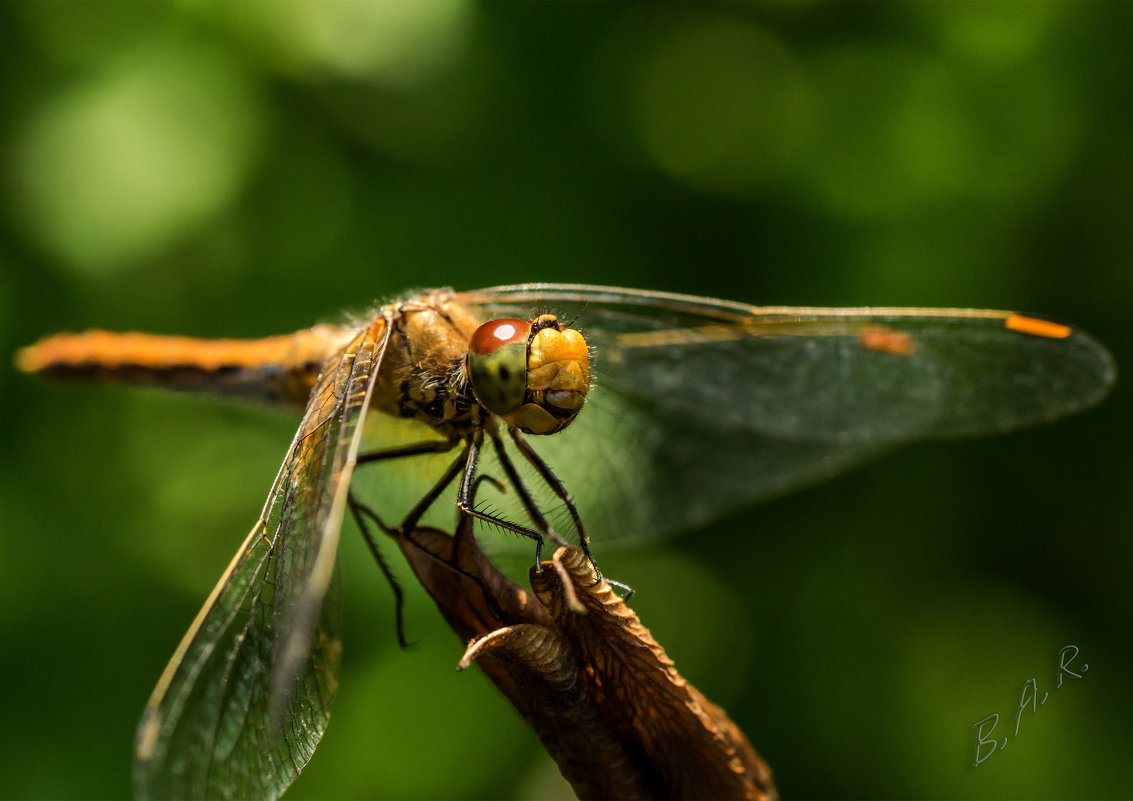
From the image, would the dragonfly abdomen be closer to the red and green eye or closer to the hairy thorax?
the hairy thorax

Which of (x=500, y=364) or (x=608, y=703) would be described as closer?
(x=608, y=703)

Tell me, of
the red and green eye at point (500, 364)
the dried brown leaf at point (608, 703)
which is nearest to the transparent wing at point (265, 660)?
the red and green eye at point (500, 364)

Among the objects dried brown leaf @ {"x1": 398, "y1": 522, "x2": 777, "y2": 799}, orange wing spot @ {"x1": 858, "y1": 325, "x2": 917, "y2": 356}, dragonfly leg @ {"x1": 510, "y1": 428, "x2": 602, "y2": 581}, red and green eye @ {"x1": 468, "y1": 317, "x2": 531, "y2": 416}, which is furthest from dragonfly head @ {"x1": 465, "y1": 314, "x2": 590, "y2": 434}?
orange wing spot @ {"x1": 858, "y1": 325, "x2": 917, "y2": 356}

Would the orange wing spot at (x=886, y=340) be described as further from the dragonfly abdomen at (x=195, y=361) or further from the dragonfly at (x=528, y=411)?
the dragonfly abdomen at (x=195, y=361)

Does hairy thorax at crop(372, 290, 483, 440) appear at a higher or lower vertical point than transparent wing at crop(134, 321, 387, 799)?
higher

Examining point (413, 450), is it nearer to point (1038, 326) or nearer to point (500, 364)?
point (500, 364)

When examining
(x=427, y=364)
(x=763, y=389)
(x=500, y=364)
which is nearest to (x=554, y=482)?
(x=500, y=364)
